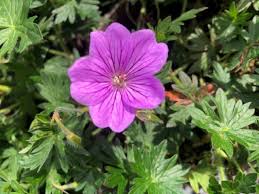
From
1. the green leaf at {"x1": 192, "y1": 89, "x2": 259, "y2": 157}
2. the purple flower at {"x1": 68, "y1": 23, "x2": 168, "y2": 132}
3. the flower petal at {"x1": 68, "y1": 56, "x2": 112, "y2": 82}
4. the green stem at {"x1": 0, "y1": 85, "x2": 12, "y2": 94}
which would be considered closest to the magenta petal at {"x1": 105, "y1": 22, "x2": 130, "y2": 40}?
the purple flower at {"x1": 68, "y1": 23, "x2": 168, "y2": 132}

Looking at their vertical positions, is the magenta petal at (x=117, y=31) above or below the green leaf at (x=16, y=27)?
above

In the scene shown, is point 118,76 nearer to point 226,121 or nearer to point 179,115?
point 179,115

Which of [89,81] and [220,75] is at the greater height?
[89,81]

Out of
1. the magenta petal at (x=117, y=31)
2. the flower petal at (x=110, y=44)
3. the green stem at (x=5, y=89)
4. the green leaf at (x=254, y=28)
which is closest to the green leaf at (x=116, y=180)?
the flower petal at (x=110, y=44)

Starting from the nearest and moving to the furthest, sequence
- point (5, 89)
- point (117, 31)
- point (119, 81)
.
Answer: point (117, 31)
point (119, 81)
point (5, 89)

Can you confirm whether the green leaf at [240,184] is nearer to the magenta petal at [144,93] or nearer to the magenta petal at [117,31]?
the magenta petal at [144,93]

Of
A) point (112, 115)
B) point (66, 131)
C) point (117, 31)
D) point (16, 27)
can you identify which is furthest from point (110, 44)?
point (16, 27)

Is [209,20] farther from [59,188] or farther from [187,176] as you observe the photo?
[59,188]

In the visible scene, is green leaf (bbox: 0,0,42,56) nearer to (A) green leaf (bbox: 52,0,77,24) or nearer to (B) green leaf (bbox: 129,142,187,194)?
(A) green leaf (bbox: 52,0,77,24)
